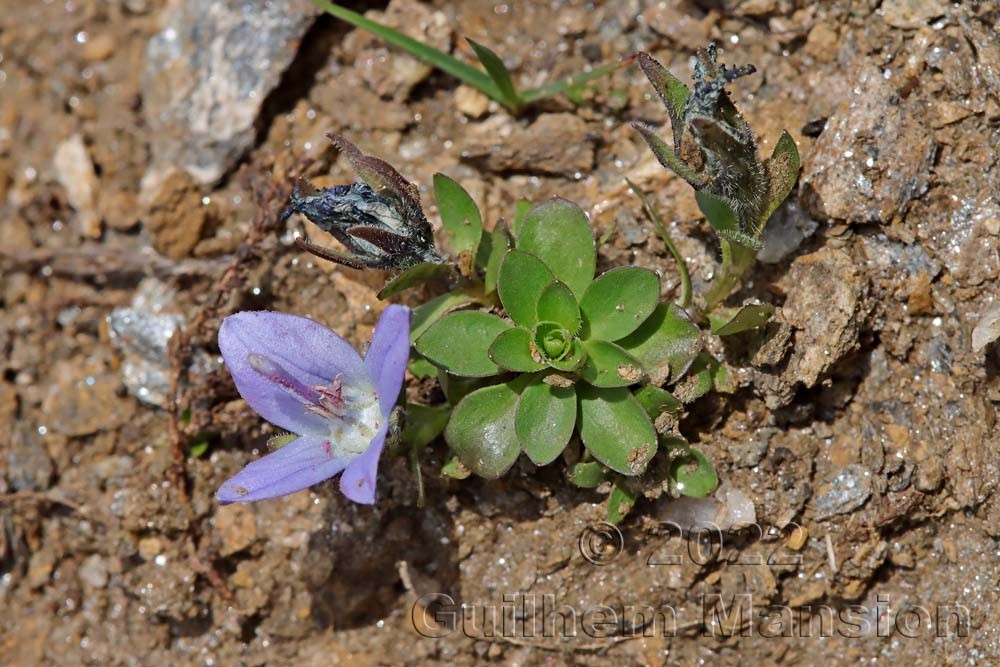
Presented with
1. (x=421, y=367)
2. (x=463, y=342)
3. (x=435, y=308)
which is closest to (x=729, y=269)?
(x=463, y=342)

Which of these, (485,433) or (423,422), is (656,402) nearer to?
(485,433)

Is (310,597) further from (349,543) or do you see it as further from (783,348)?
(783,348)

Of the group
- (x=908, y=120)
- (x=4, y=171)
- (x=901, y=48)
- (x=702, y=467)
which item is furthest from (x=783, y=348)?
(x=4, y=171)

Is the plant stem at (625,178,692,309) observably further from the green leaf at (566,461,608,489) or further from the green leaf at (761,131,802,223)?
the green leaf at (566,461,608,489)

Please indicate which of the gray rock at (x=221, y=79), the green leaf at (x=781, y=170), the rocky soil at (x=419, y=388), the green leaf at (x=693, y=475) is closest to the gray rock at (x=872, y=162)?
the rocky soil at (x=419, y=388)

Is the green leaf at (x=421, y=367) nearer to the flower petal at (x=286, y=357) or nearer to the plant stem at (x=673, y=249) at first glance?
the flower petal at (x=286, y=357)

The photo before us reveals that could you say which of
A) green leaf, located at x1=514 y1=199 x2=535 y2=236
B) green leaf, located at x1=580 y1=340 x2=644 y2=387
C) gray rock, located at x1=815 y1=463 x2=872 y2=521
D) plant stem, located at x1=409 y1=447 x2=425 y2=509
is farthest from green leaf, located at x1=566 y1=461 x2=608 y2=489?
green leaf, located at x1=514 y1=199 x2=535 y2=236

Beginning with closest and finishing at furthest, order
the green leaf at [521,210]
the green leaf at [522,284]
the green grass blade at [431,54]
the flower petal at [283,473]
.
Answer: the flower petal at [283,473], the green leaf at [522,284], the green leaf at [521,210], the green grass blade at [431,54]
